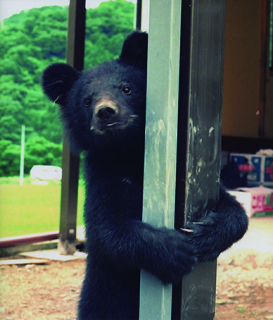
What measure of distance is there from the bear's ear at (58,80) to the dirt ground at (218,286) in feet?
6.30

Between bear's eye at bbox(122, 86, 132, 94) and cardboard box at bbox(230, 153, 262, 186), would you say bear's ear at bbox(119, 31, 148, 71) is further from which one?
cardboard box at bbox(230, 153, 262, 186)

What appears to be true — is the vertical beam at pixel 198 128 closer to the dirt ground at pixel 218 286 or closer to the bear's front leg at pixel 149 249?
the bear's front leg at pixel 149 249

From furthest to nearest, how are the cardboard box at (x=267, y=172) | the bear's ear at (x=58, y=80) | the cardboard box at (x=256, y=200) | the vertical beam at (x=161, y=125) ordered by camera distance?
the cardboard box at (x=267, y=172)
the cardboard box at (x=256, y=200)
the bear's ear at (x=58, y=80)
the vertical beam at (x=161, y=125)

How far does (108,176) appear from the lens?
212 cm

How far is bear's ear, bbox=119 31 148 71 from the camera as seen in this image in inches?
88.8

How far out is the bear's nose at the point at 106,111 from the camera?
200 centimetres

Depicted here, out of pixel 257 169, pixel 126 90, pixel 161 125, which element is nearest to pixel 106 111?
pixel 126 90

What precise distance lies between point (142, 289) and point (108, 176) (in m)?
0.53

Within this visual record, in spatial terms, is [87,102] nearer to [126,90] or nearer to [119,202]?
[126,90]

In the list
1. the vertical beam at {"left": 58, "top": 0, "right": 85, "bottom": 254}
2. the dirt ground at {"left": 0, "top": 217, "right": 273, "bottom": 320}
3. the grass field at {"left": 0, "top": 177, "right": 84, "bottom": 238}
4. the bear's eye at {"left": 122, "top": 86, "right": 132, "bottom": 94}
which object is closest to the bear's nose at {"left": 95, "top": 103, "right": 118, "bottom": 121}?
the bear's eye at {"left": 122, "top": 86, "right": 132, "bottom": 94}

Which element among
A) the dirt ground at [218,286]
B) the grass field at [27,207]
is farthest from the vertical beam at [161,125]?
the grass field at [27,207]

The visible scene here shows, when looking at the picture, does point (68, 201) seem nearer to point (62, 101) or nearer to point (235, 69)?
point (62, 101)

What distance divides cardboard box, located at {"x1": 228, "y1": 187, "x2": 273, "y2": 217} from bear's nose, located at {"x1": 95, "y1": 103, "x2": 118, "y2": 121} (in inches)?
135

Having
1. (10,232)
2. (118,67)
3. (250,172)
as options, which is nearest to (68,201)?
(10,232)
